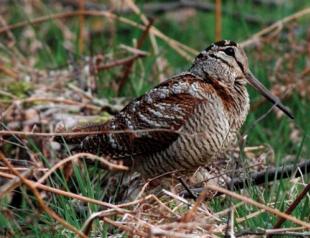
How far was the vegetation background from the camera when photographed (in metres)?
4.33

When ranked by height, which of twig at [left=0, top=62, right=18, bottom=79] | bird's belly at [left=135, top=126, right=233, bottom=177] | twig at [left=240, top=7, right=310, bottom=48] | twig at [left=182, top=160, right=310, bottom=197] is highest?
twig at [left=240, top=7, right=310, bottom=48]

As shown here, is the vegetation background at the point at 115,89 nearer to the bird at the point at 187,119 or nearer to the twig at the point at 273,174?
the twig at the point at 273,174

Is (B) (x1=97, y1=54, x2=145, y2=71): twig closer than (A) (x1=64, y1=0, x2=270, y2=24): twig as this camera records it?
Yes

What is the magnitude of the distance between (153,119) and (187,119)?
0.20 m

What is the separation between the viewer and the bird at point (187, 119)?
468cm

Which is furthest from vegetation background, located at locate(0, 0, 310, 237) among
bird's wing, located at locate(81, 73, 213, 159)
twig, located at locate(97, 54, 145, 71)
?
bird's wing, located at locate(81, 73, 213, 159)

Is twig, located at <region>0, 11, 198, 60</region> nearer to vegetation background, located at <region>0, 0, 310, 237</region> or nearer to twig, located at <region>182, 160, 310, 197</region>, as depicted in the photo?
vegetation background, located at <region>0, 0, 310, 237</region>

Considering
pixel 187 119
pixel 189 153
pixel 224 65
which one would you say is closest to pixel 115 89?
pixel 224 65

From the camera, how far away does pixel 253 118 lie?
6090 mm

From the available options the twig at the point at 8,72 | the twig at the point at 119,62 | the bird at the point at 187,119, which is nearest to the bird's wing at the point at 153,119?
the bird at the point at 187,119

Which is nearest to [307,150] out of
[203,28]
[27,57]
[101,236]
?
[101,236]

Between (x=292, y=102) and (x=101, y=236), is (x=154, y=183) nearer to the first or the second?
(x=101, y=236)

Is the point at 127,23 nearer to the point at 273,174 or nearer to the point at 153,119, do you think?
the point at 153,119

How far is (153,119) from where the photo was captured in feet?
16.0
